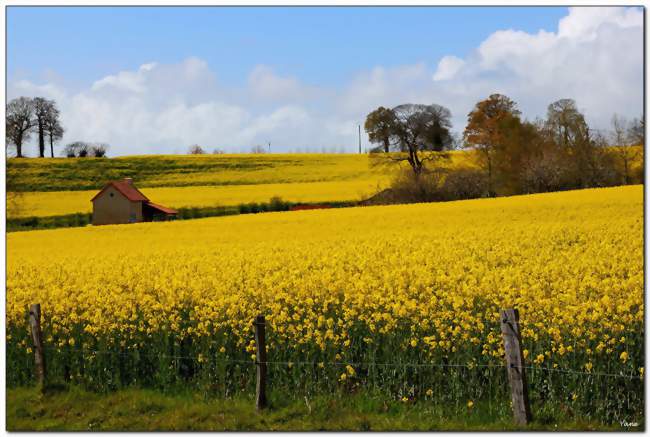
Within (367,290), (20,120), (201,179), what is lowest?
(367,290)

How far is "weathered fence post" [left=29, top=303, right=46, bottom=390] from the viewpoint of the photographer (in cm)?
1052

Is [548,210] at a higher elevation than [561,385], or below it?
higher

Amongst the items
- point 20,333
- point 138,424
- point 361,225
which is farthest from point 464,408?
point 361,225

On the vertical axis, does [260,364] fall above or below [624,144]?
below

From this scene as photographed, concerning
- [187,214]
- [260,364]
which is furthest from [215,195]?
[260,364]

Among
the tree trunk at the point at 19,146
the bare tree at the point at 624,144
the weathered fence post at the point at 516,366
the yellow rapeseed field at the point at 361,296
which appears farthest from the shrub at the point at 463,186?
the weathered fence post at the point at 516,366

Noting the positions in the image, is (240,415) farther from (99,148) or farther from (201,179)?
(201,179)

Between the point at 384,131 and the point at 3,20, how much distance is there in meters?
16.2

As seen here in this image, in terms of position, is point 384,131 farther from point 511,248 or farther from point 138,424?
point 138,424

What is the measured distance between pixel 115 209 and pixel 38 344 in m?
14.3

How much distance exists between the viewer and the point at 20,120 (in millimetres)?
13805

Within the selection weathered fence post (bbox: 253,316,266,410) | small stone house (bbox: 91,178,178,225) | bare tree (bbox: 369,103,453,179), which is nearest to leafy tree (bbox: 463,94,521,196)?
bare tree (bbox: 369,103,453,179)

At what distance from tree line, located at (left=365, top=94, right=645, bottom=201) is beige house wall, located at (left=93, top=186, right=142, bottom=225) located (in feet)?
22.1

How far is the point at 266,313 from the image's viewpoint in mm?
11102
